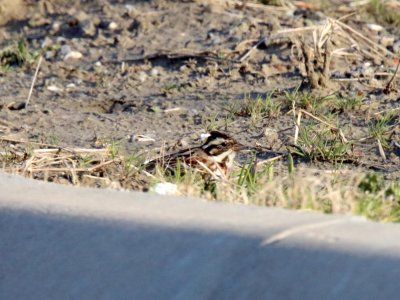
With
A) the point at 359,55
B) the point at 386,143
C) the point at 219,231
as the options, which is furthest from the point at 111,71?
the point at 219,231

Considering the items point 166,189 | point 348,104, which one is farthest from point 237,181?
point 348,104

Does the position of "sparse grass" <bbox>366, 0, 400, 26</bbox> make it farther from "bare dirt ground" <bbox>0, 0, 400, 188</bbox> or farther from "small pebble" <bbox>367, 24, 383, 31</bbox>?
"small pebble" <bbox>367, 24, 383, 31</bbox>

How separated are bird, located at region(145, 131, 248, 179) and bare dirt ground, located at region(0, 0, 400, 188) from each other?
677mm

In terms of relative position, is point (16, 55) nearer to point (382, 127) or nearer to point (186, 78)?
point (186, 78)

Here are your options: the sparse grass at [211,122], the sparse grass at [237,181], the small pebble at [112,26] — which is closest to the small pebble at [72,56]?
the small pebble at [112,26]

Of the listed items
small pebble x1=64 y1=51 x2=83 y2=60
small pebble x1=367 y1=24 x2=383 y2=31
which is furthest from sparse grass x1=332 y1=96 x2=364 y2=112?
small pebble x1=64 y1=51 x2=83 y2=60

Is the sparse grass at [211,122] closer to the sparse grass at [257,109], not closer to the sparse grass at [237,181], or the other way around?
the sparse grass at [257,109]

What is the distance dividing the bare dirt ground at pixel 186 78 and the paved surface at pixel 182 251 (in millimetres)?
3230

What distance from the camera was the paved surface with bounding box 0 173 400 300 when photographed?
4.01 metres

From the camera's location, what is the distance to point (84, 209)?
488 centimetres

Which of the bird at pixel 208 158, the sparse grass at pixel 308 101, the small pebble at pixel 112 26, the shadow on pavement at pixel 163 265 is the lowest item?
the small pebble at pixel 112 26

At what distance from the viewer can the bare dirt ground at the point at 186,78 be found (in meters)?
8.86

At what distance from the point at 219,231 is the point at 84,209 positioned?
2.38 ft

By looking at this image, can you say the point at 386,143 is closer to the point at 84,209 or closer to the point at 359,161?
the point at 359,161
